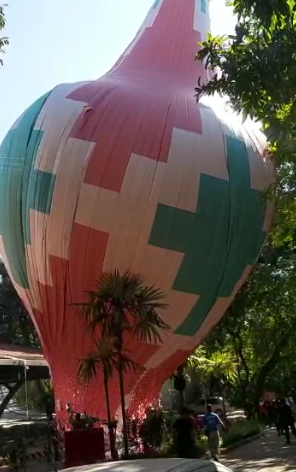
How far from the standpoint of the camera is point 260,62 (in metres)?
8.88

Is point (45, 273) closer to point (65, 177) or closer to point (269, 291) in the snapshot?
point (65, 177)

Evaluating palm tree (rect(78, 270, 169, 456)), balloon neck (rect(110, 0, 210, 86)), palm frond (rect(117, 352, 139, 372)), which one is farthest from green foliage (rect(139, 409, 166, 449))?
balloon neck (rect(110, 0, 210, 86))

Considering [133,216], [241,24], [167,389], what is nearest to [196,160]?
[133,216]

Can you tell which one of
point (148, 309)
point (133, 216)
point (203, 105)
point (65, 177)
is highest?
point (203, 105)

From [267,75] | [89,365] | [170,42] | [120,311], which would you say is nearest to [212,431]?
[89,365]

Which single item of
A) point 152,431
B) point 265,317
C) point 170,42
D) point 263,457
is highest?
point 170,42

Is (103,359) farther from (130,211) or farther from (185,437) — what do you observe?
(130,211)

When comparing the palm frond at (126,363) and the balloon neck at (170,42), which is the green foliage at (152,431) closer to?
the palm frond at (126,363)

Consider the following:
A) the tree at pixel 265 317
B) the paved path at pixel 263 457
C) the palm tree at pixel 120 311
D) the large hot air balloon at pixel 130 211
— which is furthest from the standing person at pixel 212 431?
the tree at pixel 265 317

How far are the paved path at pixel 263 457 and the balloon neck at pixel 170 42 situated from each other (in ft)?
30.8

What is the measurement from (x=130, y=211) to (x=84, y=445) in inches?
196

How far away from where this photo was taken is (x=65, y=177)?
14.9m

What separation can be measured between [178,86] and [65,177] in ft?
13.9

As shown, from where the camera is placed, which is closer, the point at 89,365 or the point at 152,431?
the point at 89,365
